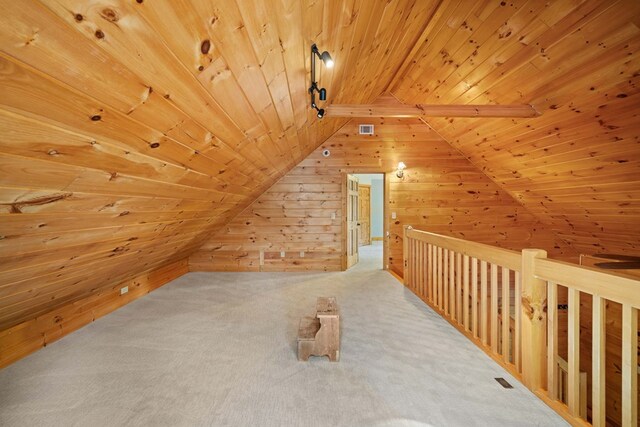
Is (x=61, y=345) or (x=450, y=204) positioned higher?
(x=450, y=204)

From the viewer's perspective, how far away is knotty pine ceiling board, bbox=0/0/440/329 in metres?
0.78

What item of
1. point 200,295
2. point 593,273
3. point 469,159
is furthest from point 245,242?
point 593,273

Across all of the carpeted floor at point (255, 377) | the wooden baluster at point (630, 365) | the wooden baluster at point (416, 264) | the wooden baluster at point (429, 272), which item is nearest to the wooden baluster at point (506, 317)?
the carpeted floor at point (255, 377)

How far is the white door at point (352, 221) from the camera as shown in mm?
5152

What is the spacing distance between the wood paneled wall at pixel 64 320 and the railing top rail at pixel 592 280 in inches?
144

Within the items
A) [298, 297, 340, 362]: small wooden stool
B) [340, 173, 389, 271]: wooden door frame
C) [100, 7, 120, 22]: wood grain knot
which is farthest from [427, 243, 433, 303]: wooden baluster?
[100, 7, 120, 22]: wood grain knot

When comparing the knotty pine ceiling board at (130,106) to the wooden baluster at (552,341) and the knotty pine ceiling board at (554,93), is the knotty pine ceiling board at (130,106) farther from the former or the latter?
the wooden baluster at (552,341)

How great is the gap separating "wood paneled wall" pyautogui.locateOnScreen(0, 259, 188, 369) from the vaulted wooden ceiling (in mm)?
169

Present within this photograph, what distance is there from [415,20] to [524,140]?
205cm

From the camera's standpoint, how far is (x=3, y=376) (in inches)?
77.2

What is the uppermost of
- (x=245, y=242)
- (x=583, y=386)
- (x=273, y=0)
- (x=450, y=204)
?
(x=273, y=0)

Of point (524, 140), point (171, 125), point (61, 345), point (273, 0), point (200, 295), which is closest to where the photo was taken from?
point (273, 0)

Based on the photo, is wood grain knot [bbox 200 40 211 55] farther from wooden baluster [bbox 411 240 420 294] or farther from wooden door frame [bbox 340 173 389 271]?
wooden door frame [bbox 340 173 389 271]

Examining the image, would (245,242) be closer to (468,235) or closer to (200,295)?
(200,295)
